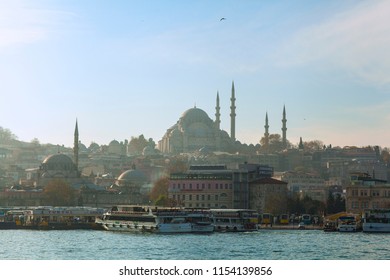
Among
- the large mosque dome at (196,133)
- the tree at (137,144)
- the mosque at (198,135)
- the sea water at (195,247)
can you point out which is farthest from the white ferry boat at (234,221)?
the tree at (137,144)

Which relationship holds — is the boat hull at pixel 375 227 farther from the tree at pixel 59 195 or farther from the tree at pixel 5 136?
the tree at pixel 5 136

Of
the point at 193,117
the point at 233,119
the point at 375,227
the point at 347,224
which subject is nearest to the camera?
the point at 375,227

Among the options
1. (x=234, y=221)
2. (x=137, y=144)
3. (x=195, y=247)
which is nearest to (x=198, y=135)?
(x=137, y=144)

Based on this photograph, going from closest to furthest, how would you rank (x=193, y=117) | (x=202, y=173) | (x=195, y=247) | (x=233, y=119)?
(x=195, y=247), (x=202, y=173), (x=233, y=119), (x=193, y=117)

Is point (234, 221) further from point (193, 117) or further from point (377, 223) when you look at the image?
point (193, 117)

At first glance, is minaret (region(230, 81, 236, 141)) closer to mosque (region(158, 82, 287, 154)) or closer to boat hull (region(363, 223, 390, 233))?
mosque (region(158, 82, 287, 154))

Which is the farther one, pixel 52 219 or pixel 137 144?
pixel 137 144
